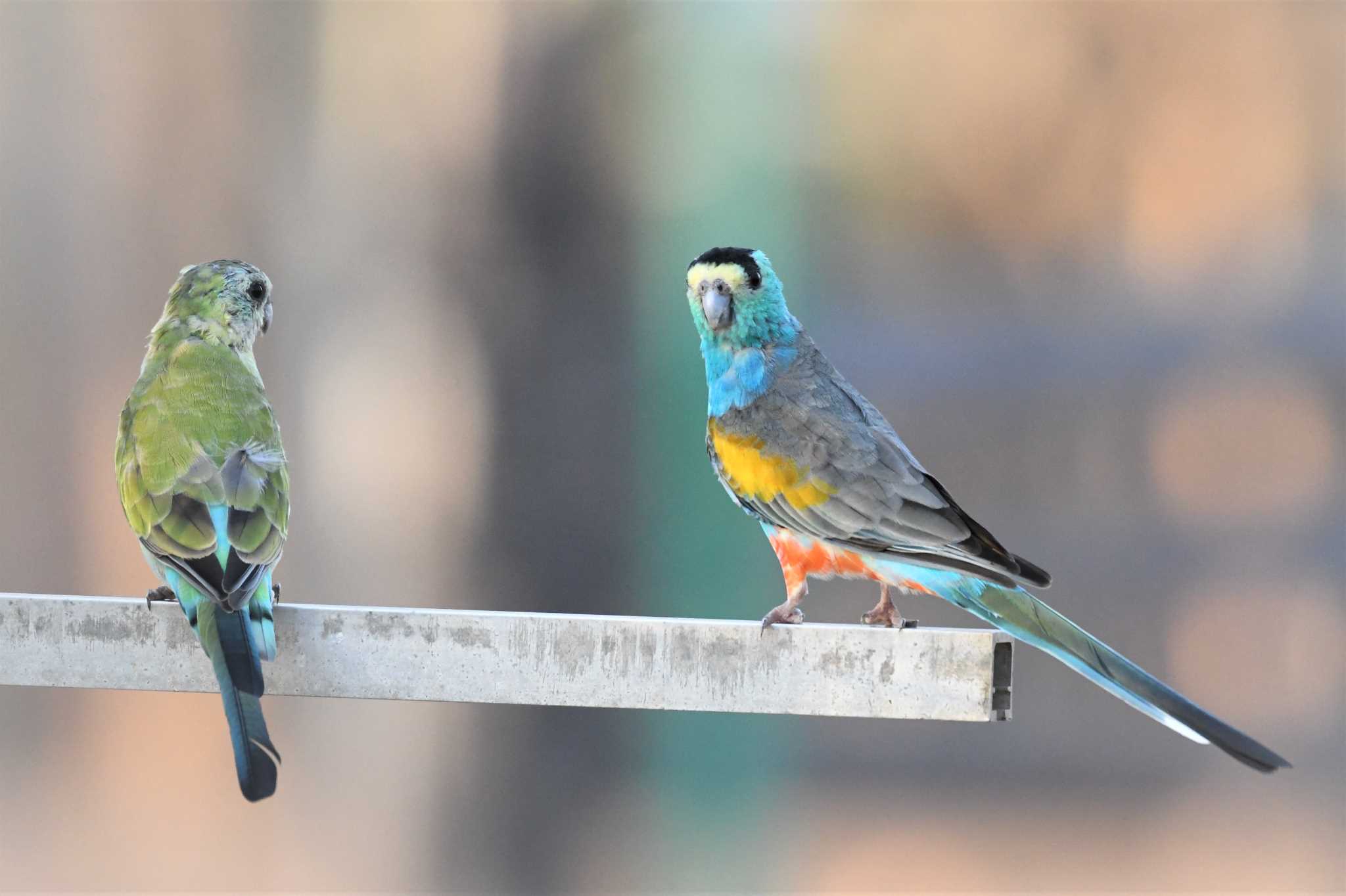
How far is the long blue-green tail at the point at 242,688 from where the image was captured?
1.92 metres

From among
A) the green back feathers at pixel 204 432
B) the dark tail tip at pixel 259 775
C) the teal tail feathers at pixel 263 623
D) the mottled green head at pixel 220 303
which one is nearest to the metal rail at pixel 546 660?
the teal tail feathers at pixel 263 623

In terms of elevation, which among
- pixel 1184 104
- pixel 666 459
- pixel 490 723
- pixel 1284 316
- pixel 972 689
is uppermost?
pixel 1184 104

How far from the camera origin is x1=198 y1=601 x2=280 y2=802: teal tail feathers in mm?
1925

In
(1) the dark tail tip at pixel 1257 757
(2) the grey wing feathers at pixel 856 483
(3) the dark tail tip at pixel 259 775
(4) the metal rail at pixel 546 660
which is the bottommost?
(3) the dark tail tip at pixel 259 775

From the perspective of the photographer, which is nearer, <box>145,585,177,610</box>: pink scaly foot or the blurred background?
<box>145,585,177,610</box>: pink scaly foot

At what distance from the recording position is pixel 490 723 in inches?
189

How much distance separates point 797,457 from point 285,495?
0.95 m

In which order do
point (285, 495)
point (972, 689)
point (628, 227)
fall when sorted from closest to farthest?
point (972, 689), point (285, 495), point (628, 227)

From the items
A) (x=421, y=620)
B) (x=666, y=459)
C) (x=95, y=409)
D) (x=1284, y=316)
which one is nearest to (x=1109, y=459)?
(x=1284, y=316)

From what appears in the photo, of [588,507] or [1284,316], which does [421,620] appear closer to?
[588,507]

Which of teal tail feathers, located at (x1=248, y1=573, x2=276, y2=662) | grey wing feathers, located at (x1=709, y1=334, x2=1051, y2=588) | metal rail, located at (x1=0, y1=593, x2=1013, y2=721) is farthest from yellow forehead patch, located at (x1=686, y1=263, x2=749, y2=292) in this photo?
teal tail feathers, located at (x1=248, y1=573, x2=276, y2=662)

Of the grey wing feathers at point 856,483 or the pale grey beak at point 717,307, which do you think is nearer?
the grey wing feathers at point 856,483

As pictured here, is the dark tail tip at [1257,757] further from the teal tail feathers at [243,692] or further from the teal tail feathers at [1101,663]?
the teal tail feathers at [243,692]

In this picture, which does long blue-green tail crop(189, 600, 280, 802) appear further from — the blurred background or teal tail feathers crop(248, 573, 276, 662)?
the blurred background
